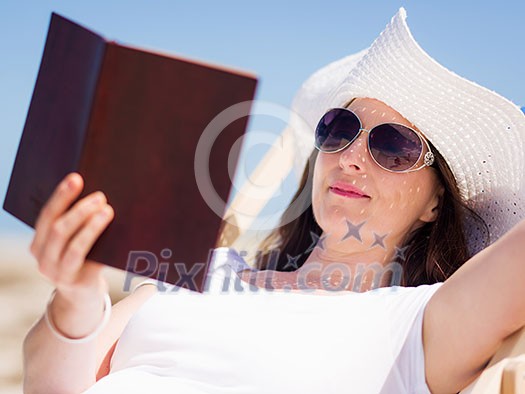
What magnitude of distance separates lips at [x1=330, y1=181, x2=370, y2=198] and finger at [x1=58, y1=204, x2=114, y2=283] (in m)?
0.88

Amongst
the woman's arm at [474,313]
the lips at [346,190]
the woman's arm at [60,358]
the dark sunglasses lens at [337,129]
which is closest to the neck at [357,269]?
the lips at [346,190]

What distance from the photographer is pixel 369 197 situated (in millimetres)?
1774

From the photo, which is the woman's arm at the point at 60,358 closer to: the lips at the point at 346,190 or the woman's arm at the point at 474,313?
the woman's arm at the point at 474,313

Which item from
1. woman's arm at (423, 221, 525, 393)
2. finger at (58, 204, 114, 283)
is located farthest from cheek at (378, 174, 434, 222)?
finger at (58, 204, 114, 283)

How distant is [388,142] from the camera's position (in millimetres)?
1773

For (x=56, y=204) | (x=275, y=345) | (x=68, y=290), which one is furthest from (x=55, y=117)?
(x=275, y=345)

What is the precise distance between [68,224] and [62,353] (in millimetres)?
363

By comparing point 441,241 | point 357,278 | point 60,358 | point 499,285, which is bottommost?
point 60,358

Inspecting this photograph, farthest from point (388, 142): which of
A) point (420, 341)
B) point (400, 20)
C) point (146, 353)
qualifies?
point (146, 353)

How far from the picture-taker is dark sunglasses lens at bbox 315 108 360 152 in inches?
72.6

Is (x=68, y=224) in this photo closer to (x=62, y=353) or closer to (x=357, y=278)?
(x=62, y=353)

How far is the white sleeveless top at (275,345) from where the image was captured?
139 centimetres

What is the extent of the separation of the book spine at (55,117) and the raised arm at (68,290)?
0.17 feet

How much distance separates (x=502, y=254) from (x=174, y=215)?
22.4 inches
